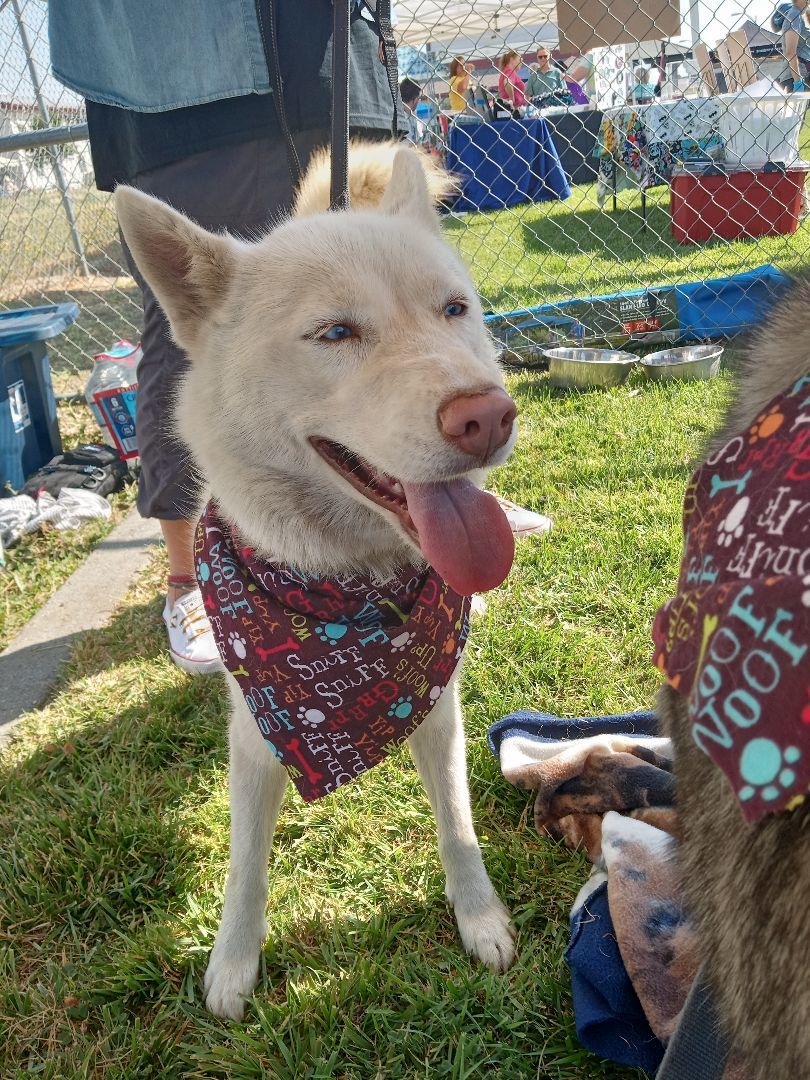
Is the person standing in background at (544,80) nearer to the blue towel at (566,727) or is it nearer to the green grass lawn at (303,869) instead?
the green grass lawn at (303,869)

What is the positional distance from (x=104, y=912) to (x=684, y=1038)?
141cm

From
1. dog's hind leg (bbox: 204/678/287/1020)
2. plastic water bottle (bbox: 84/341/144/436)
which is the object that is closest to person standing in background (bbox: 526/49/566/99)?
plastic water bottle (bbox: 84/341/144/436)

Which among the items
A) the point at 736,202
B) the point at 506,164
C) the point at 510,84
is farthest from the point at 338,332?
the point at 510,84

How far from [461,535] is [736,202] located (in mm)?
6926

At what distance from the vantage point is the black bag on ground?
3.98 metres

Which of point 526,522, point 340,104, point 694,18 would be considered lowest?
point 526,522

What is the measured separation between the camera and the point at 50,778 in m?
2.29

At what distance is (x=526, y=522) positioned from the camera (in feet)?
10.7

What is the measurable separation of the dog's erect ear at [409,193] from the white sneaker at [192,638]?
144 cm

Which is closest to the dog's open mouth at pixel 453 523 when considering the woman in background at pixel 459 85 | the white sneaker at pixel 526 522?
the white sneaker at pixel 526 522

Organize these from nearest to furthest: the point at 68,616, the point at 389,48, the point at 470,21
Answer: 1. the point at 389,48
2. the point at 68,616
3. the point at 470,21

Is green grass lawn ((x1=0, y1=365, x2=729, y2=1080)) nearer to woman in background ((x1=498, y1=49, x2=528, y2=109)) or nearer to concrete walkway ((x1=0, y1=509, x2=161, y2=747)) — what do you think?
concrete walkway ((x1=0, y1=509, x2=161, y2=747))

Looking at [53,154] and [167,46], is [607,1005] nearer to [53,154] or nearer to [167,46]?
[167,46]

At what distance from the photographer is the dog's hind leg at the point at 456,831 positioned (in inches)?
67.6
